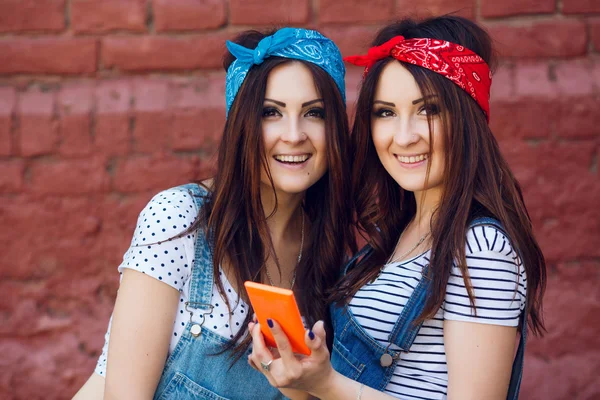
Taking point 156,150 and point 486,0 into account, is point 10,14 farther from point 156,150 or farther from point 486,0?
point 486,0

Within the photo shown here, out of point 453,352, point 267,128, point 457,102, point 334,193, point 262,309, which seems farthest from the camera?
point 334,193

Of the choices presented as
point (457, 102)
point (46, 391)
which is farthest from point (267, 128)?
point (46, 391)

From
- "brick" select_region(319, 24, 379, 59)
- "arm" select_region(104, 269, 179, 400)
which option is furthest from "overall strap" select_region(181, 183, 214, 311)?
"brick" select_region(319, 24, 379, 59)

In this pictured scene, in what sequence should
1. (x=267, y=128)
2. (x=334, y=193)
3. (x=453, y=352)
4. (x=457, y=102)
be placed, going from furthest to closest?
(x=334, y=193)
(x=267, y=128)
(x=457, y=102)
(x=453, y=352)

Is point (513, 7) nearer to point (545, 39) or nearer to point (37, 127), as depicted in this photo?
point (545, 39)

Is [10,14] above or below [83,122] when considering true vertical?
above

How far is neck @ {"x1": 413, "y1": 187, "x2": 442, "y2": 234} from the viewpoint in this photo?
107 inches

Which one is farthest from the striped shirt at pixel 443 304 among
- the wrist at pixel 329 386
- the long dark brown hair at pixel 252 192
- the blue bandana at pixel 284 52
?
the blue bandana at pixel 284 52

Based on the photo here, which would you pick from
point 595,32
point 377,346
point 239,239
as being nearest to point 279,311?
point 377,346

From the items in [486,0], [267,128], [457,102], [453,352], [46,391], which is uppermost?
[486,0]

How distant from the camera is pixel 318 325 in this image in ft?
7.02

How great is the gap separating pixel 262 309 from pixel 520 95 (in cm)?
218

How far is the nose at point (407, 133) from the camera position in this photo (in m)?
2.51

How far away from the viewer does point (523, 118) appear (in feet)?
12.4
